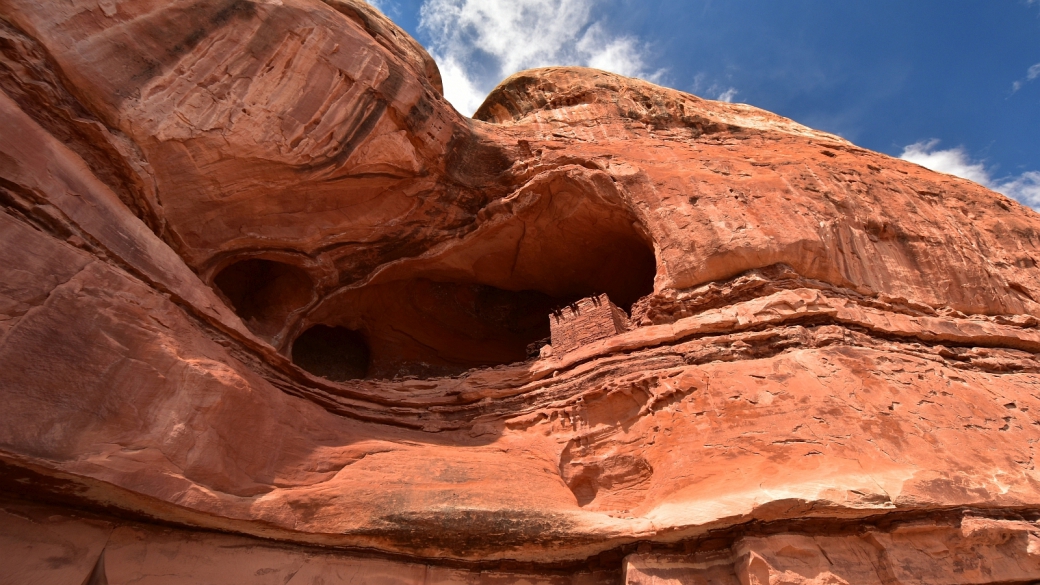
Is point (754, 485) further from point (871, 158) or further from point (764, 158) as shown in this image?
point (871, 158)

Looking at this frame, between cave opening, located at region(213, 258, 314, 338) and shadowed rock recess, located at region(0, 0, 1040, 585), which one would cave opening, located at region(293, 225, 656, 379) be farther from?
cave opening, located at region(213, 258, 314, 338)

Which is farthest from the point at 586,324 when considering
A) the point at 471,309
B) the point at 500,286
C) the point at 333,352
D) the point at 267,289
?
the point at 267,289

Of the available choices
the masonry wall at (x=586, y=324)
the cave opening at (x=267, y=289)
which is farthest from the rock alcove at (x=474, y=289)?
the masonry wall at (x=586, y=324)

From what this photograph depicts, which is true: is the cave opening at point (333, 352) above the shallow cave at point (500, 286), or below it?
below

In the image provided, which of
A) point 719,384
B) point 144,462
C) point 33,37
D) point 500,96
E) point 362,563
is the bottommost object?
point 362,563

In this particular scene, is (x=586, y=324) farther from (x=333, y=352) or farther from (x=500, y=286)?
(x=333, y=352)

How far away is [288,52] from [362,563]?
21.0ft

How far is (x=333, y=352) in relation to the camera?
11.2 metres

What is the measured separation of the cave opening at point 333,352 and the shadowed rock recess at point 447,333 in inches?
2.3

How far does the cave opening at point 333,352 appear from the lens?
10.8m

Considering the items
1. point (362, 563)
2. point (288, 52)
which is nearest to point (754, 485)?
point (362, 563)

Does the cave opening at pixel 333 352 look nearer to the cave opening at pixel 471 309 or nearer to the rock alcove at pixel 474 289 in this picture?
the rock alcove at pixel 474 289

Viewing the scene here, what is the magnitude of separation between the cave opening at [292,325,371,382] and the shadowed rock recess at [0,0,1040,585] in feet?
0.19

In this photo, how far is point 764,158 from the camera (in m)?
10.1
